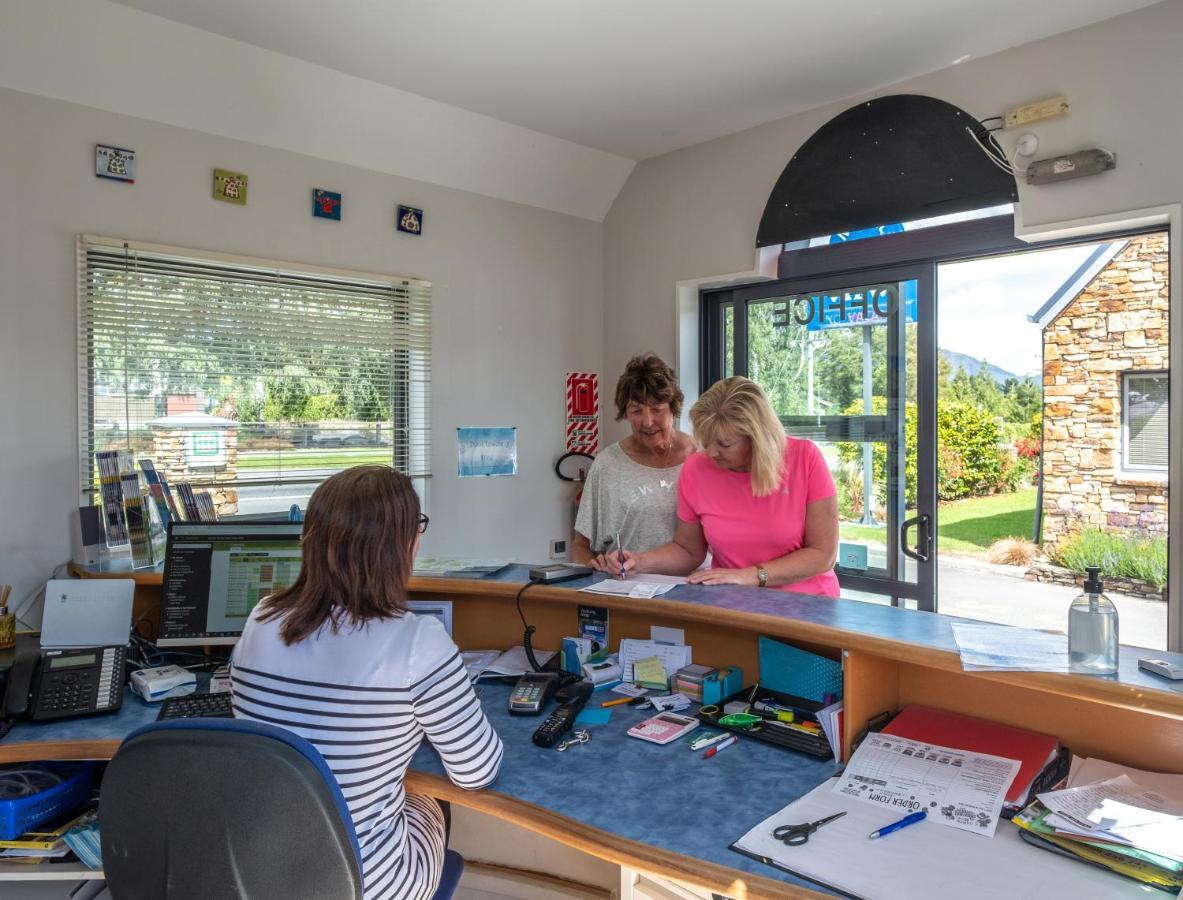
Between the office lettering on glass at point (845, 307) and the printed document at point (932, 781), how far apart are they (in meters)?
2.44

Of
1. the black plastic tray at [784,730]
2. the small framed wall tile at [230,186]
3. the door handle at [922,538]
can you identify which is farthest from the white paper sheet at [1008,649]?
the small framed wall tile at [230,186]

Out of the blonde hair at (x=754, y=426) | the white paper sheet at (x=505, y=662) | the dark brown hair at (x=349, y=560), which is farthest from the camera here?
the blonde hair at (x=754, y=426)

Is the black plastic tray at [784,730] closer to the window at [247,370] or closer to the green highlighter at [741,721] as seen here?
the green highlighter at [741,721]

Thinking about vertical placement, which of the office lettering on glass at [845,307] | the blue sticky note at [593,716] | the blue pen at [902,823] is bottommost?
the blue pen at [902,823]

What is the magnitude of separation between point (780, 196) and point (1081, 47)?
1295mm

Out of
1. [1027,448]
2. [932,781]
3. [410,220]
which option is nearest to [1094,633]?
[932,781]

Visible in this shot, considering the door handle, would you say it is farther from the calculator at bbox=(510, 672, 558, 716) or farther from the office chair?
the office chair

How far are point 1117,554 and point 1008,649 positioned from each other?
208 centimetres

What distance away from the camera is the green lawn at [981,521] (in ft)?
11.5

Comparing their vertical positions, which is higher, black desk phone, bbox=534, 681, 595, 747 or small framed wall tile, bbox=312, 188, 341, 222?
small framed wall tile, bbox=312, 188, 341, 222

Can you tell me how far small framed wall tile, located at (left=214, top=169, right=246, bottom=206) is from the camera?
3.17m

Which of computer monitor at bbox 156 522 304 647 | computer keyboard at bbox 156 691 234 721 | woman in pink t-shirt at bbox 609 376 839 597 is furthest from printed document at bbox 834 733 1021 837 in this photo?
computer monitor at bbox 156 522 304 647

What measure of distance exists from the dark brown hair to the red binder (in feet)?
3.62

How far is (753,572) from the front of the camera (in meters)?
2.25
